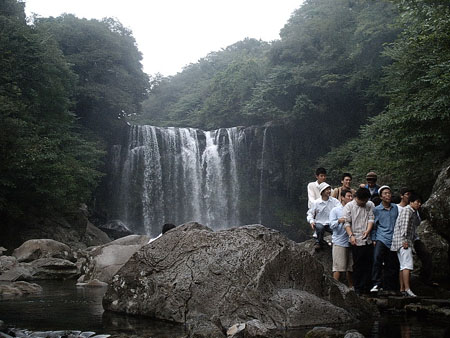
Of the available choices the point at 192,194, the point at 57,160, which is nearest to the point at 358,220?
the point at 57,160

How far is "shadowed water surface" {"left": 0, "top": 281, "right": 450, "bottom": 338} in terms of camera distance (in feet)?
17.4

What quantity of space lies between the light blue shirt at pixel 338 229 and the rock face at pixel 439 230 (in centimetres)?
314

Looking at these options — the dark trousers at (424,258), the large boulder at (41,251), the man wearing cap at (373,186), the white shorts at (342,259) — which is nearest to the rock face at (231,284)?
the white shorts at (342,259)

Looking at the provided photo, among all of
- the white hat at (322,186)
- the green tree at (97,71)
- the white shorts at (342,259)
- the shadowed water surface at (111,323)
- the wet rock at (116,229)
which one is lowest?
the wet rock at (116,229)

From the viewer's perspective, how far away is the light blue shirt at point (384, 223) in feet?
25.3

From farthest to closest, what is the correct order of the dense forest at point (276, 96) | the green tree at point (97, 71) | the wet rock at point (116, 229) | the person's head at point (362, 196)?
the green tree at point (97, 71)
the wet rock at point (116, 229)
the dense forest at point (276, 96)
the person's head at point (362, 196)

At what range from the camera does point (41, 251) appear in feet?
50.8

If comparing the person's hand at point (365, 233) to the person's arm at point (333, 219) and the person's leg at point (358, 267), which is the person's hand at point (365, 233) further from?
the person's arm at point (333, 219)

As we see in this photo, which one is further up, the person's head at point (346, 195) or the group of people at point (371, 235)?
the person's head at point (346, 195)

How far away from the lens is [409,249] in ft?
24.6

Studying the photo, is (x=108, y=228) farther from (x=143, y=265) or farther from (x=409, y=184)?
(x=143, y=265)

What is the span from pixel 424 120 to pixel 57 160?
14825mm

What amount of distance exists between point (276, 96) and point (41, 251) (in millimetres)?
20662

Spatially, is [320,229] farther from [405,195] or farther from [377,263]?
[405,195]
